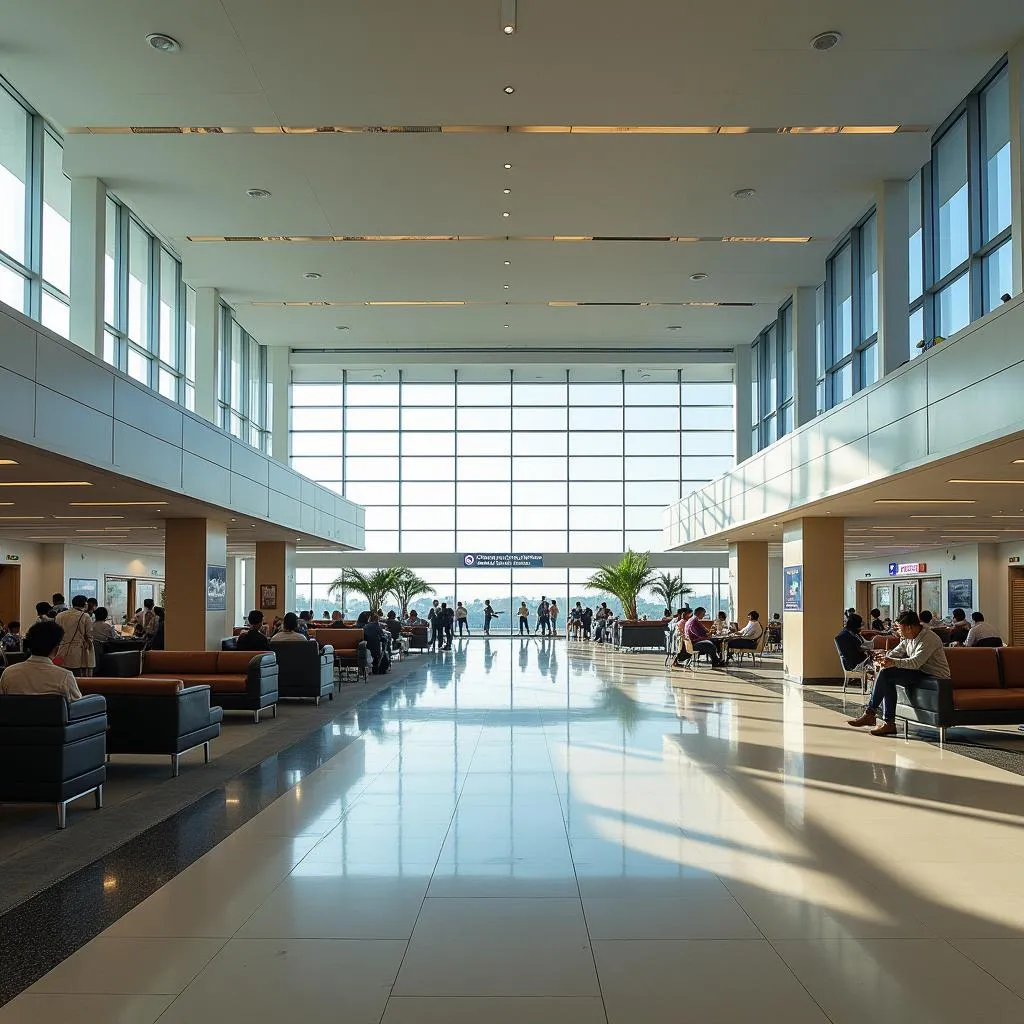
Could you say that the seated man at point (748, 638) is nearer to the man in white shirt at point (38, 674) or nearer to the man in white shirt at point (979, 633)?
the man in white shirt at point (979, 633)

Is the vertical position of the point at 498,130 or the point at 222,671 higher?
the point at 498,130

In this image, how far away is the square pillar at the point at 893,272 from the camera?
1460 centimetres

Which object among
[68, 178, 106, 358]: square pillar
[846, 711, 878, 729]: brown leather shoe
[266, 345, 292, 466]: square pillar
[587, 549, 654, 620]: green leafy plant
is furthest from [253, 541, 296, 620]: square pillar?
[846, 711, 878, 729]: brown leather shoe

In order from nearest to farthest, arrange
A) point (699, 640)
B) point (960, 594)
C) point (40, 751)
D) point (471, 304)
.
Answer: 1. point (40, 751)
2. point (699, 640)
3. point (471, 304)
4. point (960, 594)

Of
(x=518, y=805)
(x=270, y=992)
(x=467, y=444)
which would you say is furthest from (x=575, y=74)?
(x=467, y=444)

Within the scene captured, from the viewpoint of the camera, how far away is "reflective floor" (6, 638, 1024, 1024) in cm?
374

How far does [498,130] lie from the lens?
1280 centimetres

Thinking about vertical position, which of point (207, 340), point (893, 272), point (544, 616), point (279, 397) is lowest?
point (544, 616)

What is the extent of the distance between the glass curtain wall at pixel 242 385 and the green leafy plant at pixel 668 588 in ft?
51.9

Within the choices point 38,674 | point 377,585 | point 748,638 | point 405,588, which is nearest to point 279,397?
point 377,585

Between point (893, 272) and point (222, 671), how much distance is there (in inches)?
438

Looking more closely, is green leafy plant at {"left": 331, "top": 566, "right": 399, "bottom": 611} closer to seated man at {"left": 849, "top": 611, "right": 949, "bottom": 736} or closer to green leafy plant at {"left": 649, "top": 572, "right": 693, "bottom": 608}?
green leafy plant at {"left": 649, "top": 572, "right": 693, "bottom": 608}

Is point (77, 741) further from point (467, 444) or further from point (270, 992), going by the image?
point (467, 444)

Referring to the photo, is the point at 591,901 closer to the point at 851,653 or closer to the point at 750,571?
the point at 851,653
